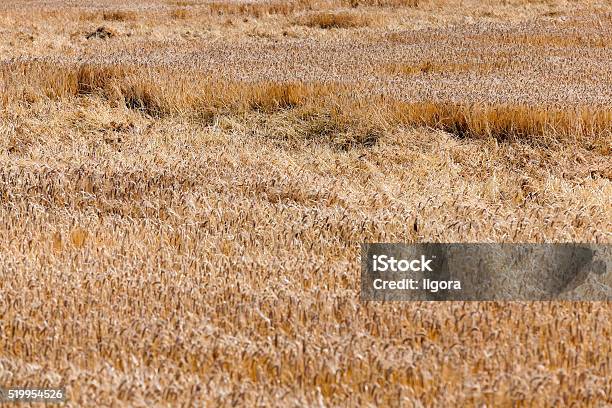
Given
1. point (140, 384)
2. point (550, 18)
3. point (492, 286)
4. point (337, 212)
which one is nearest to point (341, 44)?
point (550, 18)

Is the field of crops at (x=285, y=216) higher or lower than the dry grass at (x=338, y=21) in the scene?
lower

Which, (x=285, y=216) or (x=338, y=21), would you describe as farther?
(x=338, y=21)

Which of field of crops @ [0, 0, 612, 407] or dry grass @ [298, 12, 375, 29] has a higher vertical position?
dry grass @ [298, 12, 375, 29]

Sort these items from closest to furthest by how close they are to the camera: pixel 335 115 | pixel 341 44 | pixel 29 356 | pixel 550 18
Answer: pixel 29 356 → pixel 335 115 → pixel 341 44 → pixel 550 18

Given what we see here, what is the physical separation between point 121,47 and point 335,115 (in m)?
9.62

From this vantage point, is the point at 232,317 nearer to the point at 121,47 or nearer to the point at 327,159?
the point at 327,159

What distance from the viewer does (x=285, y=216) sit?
18.7ft

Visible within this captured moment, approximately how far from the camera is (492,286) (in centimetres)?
438

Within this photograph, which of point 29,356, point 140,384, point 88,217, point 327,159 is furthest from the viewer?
point 327,159

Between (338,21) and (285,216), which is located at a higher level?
(338,21)

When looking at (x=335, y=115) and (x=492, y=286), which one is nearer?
(x=492, y=286)

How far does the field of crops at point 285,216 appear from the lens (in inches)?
134

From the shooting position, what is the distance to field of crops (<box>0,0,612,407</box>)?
11.2ft

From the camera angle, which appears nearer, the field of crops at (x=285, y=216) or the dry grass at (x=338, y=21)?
the field of crops at (x=285, y=216)
